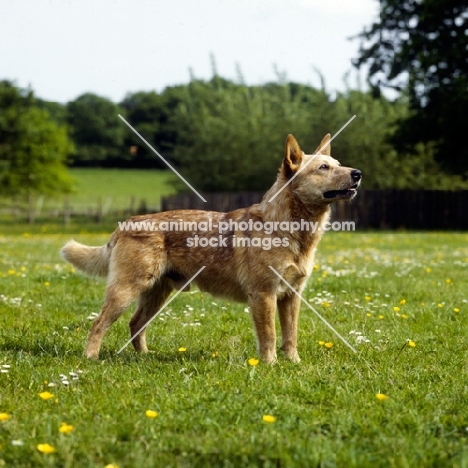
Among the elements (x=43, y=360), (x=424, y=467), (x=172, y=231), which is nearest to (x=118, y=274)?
(x=172, y=231)

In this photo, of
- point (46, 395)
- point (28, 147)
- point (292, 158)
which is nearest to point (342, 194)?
point (292, 158)

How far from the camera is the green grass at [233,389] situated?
3320 millimetres

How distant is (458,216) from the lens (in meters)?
30.3

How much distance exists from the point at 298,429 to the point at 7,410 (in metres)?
1.80

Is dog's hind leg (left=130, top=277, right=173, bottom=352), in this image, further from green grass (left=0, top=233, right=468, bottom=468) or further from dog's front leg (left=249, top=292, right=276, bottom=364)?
dog's front leg (left=249, top=292, right=276, bottom=364)

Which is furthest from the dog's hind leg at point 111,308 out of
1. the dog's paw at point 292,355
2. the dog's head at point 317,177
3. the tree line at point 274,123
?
the tree line at point 274,123

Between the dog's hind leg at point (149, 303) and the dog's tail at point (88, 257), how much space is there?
0.48 m

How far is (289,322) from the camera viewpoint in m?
5.82

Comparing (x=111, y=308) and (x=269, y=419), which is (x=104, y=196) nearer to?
(x=111, y=308)

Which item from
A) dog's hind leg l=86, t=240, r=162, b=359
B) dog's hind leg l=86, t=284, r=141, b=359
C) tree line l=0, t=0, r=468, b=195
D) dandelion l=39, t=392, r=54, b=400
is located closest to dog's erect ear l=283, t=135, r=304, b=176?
dog's hind leg l=86, t=240, r=162, b=359

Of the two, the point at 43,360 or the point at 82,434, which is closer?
the point at 82,434

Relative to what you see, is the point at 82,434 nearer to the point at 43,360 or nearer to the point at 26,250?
the point at 43,360

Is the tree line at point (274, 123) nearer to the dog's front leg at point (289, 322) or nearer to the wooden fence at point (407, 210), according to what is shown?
the wooden fence at point (407, 210)

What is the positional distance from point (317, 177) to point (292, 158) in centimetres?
32
